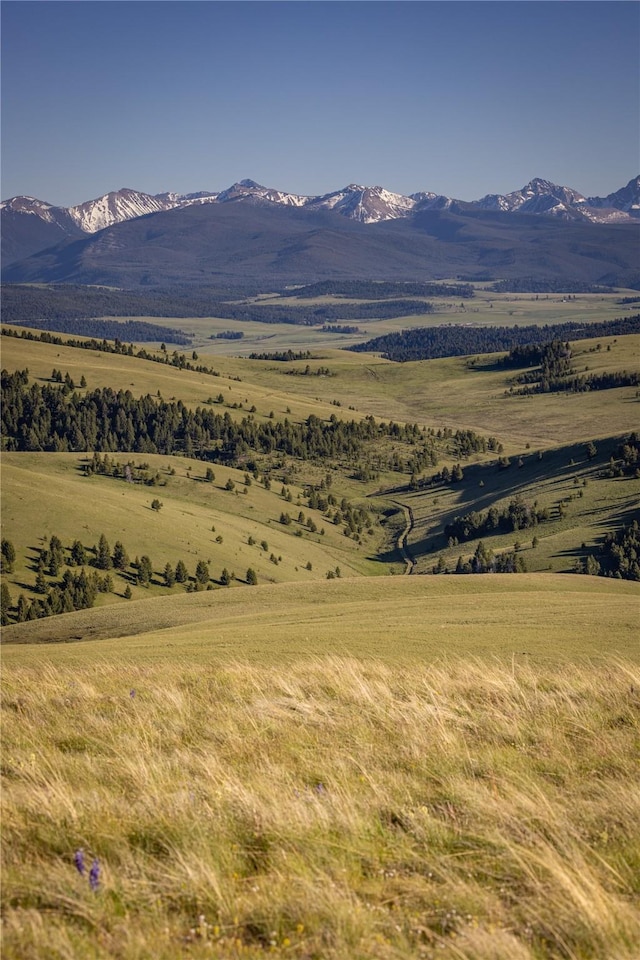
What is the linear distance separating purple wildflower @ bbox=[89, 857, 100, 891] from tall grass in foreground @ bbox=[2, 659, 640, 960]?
62 mm

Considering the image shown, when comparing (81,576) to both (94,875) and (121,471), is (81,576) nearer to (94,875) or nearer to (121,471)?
(121,471)

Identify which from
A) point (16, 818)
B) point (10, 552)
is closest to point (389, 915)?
point (16, 818)

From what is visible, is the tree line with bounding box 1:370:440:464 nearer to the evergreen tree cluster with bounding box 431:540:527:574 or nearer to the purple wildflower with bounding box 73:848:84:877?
the evergreen tree cluster with bounding box 431:540:527:574

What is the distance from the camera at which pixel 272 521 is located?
119m

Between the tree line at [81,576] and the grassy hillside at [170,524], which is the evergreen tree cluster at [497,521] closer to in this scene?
the grassy hillside at [170,524]

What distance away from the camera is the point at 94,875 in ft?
19.9

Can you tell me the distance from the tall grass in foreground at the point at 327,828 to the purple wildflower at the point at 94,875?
0.06 metres

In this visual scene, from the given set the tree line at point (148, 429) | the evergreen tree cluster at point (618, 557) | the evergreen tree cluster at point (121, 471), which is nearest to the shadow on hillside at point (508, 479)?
the evergreen tree cluster at point (618, 557)

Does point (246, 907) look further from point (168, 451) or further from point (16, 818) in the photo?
point (168, 451)

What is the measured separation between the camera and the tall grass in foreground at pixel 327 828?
5652 mm

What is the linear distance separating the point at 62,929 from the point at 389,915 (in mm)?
2305

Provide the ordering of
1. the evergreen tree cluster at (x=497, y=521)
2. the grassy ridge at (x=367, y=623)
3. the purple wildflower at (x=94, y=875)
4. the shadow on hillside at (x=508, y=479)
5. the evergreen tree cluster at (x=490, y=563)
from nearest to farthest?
the purple wildflower at (x=94, y=875), the grassy ridge at (x=367, y=623), the evergreen tree cluster at (x=490, y=563), the evergreen tree cluster at (x=497, y=521), the shadow on hillside at (x=508, y=479)

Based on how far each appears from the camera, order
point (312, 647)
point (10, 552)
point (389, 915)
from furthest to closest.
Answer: point (10, 552) → point (312, 647) → point (389, 915)

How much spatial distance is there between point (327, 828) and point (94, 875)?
2.00 meters
